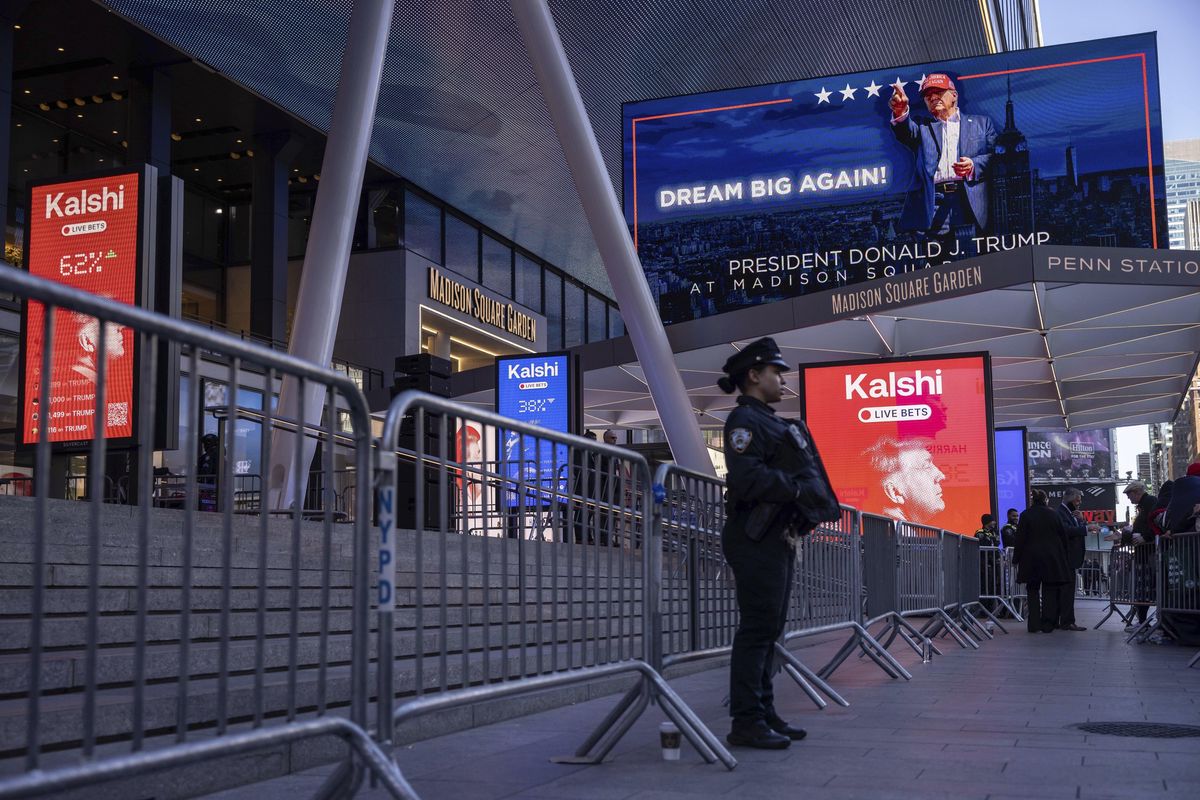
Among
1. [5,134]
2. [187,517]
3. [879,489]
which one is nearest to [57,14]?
[5,134]

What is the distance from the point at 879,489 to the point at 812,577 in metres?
10.9

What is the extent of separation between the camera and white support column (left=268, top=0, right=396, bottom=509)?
15852 millimetres

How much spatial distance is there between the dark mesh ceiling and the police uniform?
21949 millimetres

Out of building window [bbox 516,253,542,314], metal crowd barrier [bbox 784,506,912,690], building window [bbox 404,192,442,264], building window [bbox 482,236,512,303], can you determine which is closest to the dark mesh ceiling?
building window [bbox 404,192,442,264]

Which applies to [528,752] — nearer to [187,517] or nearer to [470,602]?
[470,602]

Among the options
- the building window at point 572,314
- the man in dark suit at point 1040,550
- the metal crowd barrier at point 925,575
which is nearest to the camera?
the metal crowd barrier at point 925,575

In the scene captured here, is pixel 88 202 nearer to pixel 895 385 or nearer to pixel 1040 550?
pixel 895 385

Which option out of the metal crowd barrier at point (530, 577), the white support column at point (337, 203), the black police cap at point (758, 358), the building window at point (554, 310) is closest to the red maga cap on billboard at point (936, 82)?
the white support column at point (337, 203)

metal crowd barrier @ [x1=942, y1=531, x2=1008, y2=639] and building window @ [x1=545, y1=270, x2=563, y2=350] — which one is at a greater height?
building window @ [x1=545, y1=270, x2=563, y2=350]

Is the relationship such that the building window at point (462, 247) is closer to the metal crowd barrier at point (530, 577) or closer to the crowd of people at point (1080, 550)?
the crowd of people at point (1080, 550)

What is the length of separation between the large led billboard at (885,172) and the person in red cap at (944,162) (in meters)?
0.03

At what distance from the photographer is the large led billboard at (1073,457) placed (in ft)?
221

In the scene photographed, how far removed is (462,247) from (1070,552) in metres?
26.6

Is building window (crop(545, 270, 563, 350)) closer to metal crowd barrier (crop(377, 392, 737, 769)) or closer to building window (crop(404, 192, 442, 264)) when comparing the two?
building window (crop(404, 192, 442, 264))
